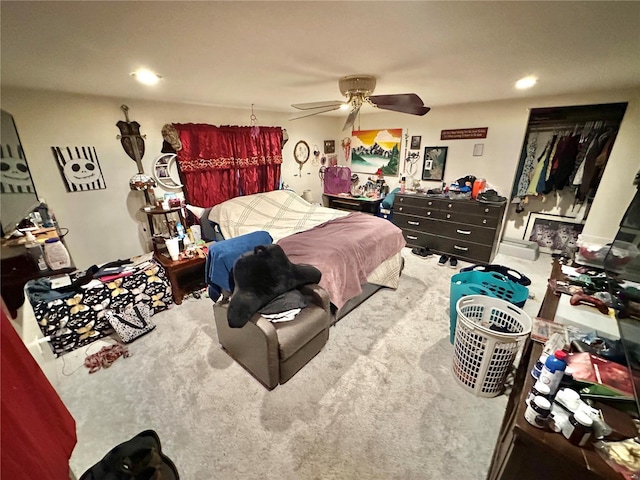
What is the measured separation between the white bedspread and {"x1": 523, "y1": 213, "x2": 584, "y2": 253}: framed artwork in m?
2.77

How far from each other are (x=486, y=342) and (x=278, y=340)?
128 centimetres

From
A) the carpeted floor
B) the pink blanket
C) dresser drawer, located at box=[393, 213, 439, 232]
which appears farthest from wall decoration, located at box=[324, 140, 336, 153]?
the carpeted floor

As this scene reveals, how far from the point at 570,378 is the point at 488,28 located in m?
1.53

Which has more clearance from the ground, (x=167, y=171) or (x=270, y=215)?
(x=167, y=171)

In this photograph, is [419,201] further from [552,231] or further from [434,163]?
[552,231]

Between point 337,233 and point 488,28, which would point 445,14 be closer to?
point 488,28

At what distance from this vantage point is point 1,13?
881 mm

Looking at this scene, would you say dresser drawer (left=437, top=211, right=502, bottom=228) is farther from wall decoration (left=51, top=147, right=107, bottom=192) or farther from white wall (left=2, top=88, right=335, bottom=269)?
wall decoration (left=51, top=147, right=107, bottom=192)

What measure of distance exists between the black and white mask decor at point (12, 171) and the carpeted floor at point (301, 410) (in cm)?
150

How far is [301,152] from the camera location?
447cm

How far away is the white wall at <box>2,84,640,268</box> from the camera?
2.25 metres

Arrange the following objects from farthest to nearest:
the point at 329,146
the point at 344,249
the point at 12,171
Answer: the point at 329,146
the point at 344,249
the point at 12,171

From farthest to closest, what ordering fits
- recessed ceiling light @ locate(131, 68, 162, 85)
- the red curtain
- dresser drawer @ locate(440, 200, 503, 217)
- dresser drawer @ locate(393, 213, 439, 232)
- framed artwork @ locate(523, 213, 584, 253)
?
dresser drawer @ locate(393, 213, 439, 232) → framed artwork @ locate(523, 213, 584, 253) → dresser drawer @ locate(440, 200, 503, 217) → the red curtain → recessed ceiling light @ locate(131, 68, 162, 85)

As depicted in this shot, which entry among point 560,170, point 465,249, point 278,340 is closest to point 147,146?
point 278,340
